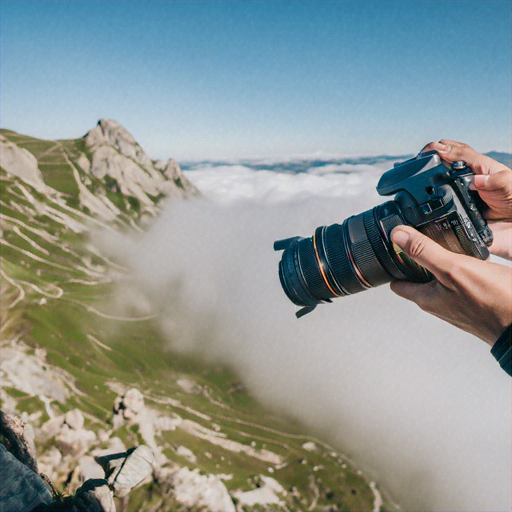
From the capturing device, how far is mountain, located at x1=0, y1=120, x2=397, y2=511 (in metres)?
44.2

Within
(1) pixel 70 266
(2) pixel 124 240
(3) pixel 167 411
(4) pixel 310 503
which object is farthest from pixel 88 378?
(2) pixel 124 240

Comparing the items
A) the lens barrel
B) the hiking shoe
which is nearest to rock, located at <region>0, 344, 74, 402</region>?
the hiking shoe

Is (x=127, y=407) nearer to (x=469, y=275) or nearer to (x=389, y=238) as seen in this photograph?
(x=389, y=238)

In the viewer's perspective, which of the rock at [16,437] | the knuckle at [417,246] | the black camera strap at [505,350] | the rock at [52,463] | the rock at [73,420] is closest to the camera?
the black camera strap at [505,350]

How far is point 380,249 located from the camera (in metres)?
6.09

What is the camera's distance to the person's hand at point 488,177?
5.38m

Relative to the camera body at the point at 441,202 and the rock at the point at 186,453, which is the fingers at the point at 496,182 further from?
the rock at the point at 186,453

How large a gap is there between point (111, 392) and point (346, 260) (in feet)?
248

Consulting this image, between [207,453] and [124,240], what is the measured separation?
116 m

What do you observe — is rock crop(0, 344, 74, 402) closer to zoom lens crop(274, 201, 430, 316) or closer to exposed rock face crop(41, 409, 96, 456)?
exposed rock face crop(41, 409, 96, 456)

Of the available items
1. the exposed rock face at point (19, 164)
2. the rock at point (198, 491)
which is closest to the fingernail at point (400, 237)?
the rock at point (198, 491)

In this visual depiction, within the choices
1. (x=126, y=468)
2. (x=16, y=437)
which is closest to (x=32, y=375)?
(x=126, y=468)

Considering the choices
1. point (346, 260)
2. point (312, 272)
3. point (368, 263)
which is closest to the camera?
point (368, 263)

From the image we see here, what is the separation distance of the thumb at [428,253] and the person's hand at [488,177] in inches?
58.1
